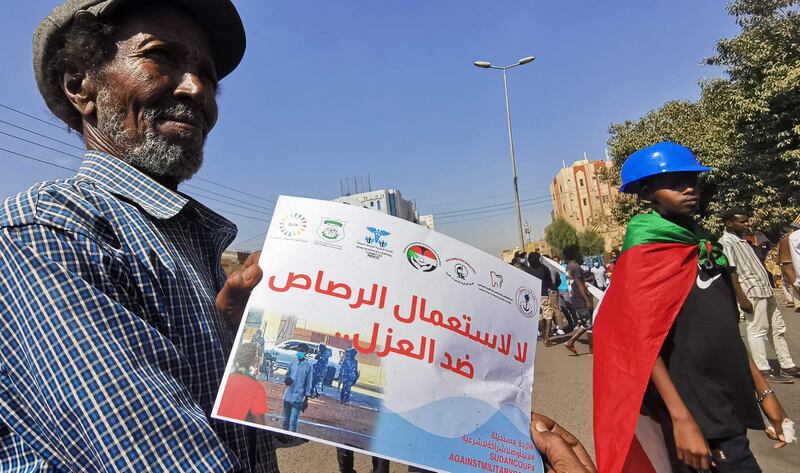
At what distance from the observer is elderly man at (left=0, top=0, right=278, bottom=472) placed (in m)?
0.65

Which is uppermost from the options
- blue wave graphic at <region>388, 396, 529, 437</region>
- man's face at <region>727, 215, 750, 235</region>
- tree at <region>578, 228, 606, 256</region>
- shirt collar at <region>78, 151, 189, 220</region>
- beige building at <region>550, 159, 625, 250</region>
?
beige building at <region>550, 159, 625, 250</region>

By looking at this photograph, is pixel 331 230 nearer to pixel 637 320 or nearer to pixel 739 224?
pixel 637 320

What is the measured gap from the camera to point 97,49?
1119 mm

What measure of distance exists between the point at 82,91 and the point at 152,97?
216mm

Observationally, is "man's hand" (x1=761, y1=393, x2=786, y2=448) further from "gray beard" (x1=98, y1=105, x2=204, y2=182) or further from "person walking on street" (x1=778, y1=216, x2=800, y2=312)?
"person walking on street" (x1=778, y1=216, x2=800, y2=312)

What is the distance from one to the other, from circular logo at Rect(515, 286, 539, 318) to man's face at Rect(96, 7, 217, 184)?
2.86 ft

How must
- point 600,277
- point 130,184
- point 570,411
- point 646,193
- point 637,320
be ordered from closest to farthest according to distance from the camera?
point 130,184 < point 637,320 < point 646,193 < point 570,411 < point 600,277

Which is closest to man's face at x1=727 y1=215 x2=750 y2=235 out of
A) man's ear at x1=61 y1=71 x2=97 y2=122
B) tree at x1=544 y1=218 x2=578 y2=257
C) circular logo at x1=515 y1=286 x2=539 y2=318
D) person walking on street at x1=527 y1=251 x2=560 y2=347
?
person walking on street at x1=527 y1=251 x2=560 y2=347

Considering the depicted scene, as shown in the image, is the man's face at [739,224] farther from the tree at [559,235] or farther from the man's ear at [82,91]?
the tree at [559,235]

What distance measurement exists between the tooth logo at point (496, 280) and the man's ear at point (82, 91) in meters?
1.03

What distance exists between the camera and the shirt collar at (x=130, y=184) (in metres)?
0.94

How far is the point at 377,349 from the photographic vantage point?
888mm

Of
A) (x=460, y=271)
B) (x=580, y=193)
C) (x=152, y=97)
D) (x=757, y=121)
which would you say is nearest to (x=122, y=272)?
(x=152, y=97)

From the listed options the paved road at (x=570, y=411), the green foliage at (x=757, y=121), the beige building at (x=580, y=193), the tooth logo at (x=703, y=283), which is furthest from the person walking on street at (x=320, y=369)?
the beige building at (x=580, y=193)
